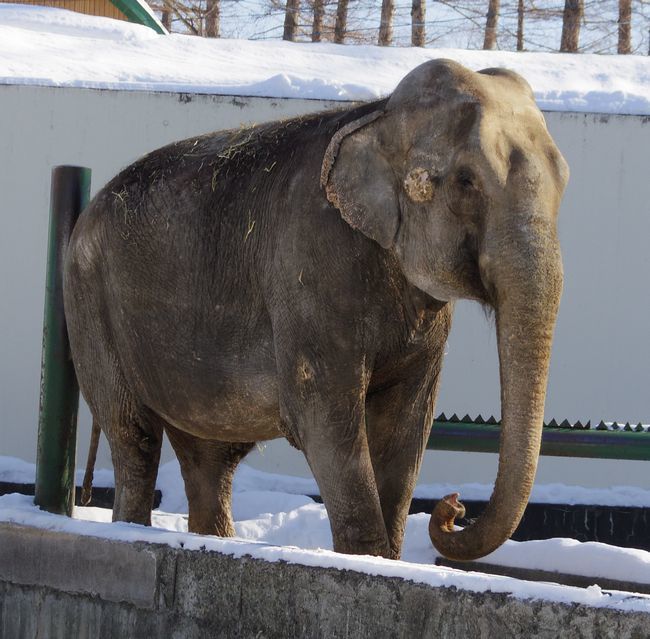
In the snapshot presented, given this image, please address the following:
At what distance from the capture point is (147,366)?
529cm

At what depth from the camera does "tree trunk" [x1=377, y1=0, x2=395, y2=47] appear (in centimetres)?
2727

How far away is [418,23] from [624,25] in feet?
14.0

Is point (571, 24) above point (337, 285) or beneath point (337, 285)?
above

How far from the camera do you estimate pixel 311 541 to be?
687 centimetres

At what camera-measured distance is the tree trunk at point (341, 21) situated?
1097 inches

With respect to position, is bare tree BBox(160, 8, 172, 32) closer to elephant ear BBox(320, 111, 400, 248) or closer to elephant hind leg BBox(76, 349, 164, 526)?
elephant hind leg BBox(76, 349, 164, 526)

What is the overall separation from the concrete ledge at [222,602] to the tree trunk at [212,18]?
2623 cm

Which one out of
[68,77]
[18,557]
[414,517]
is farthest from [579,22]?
[18,557]

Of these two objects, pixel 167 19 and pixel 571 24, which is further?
pixel 167 19

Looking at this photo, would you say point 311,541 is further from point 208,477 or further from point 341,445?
point 341,445

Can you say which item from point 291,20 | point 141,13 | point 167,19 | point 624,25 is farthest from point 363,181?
point 167,19

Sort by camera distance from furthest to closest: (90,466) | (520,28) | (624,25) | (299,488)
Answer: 1. (520,28)
2. (624,25)
3. (299,488)
4. (90,466)

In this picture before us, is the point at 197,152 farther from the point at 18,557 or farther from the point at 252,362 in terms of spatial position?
the point at 18,557

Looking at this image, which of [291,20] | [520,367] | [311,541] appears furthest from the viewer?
[291,20]
